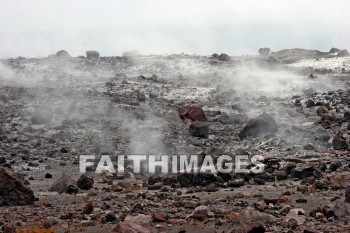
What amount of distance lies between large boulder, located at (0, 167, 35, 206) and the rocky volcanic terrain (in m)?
0.02

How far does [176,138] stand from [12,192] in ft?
33.3

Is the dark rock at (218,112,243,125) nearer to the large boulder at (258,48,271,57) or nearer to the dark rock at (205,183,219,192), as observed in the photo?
the dark rock at (205,183,219,192)

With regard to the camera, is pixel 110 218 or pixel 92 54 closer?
pixel 110 218

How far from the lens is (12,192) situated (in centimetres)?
1230

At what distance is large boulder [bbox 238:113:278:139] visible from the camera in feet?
69.1

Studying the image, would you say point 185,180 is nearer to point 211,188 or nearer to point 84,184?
point 211,188

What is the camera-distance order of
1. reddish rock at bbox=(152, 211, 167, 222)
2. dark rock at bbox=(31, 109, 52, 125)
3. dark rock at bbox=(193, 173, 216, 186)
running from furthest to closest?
dark rock at bbox=(31, 109, 52, 125) → dark rock at bbox=(193, 173, 216, 186) → reddish rock at bbox=(152, 211, 167, 222)

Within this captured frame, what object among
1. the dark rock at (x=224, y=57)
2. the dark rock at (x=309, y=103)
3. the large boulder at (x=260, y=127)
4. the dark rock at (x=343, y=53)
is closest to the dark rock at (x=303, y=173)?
the large boulder at (x=260, y=127)

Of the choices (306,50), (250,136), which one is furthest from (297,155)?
(306,50)

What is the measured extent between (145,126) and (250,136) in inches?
175

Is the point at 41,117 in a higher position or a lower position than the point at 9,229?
higher

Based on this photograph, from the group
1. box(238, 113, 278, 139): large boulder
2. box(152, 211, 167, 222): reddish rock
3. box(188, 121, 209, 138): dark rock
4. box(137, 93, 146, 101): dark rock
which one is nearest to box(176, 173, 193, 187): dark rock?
box(152, 211, 167, 222): reddish rock

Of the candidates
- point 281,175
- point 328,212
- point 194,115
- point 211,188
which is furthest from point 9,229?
point 194,115

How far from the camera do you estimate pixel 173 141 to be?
21.3 meters
